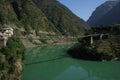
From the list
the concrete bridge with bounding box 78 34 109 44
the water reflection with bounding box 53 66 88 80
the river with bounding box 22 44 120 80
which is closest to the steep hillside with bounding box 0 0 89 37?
the concrete bridge with bounding box 78 34 109 44

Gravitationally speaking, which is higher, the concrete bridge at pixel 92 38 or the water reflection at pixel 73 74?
the concrete bridge at pixel 92 38

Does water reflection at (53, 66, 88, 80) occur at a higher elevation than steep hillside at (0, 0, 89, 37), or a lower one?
lower

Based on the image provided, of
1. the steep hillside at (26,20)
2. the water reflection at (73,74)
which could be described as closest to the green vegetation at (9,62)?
the water reflection at (73,74)

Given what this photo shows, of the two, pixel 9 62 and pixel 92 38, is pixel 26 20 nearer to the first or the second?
pixel 92 38

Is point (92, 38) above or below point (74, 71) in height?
above

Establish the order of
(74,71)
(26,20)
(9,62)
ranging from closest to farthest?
(9,62) → (74,71) → (26,20)

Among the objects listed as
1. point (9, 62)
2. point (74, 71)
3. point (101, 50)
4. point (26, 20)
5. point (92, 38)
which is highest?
point (26, 20)

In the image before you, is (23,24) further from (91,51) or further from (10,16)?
(91,51)

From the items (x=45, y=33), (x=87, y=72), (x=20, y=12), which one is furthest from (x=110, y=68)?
(x=20, y=12)

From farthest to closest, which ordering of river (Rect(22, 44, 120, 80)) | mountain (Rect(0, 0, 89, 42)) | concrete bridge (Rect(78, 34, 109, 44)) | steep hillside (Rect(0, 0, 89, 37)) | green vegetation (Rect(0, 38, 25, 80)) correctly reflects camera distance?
steep hillside (Rect(0, 0, 89, 37)), mountain (Rect(0, 0, 89, 42)), concrete bridge (Rect(78, 34, 109, 44)), river (Rect(22, 44, 120, 80)), green vegetation (Rect(0, 38, 25, 80))

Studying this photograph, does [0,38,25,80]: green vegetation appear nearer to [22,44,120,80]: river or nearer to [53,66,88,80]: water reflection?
[22,44,120,80]: river

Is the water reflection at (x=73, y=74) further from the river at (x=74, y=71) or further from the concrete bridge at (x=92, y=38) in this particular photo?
the concrete bridge at (x=92, y=38)

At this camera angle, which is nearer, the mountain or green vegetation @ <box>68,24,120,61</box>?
green vegetation @ <box>68,24,120,61</box>

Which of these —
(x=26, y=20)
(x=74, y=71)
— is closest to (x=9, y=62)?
(x=74, y=71)
